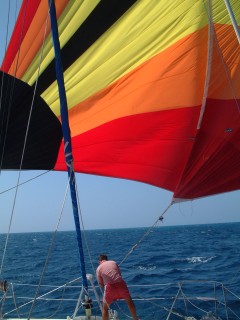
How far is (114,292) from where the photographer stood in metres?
4.48

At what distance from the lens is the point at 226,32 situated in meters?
4.77

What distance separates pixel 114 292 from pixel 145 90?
253 cm

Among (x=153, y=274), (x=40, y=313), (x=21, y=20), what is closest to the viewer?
(x=21, y=20)

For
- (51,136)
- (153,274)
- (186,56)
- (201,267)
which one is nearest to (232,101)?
(186,56)

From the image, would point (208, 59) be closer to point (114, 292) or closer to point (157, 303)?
point (114, 292)

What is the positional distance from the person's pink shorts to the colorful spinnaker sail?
1.53 meters

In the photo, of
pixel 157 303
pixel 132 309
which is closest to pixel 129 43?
pixel 132 309

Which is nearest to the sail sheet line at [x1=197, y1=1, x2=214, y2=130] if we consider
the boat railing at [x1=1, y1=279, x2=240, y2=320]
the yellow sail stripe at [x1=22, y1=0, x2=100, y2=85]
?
the yellow sail stripe at [x1=22, y1=0, x2=100, y2=85]

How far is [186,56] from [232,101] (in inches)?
31.9

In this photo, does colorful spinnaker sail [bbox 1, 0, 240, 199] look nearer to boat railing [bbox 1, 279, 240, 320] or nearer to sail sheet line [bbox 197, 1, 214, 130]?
sail sheet line [bbox 197, 1, 214, 130]

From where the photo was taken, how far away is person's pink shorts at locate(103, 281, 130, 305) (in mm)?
4457

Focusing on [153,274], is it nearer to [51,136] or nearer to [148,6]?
[51,136]

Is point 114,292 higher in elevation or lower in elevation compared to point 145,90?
lower

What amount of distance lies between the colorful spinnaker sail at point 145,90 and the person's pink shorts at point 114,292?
1526 mm
